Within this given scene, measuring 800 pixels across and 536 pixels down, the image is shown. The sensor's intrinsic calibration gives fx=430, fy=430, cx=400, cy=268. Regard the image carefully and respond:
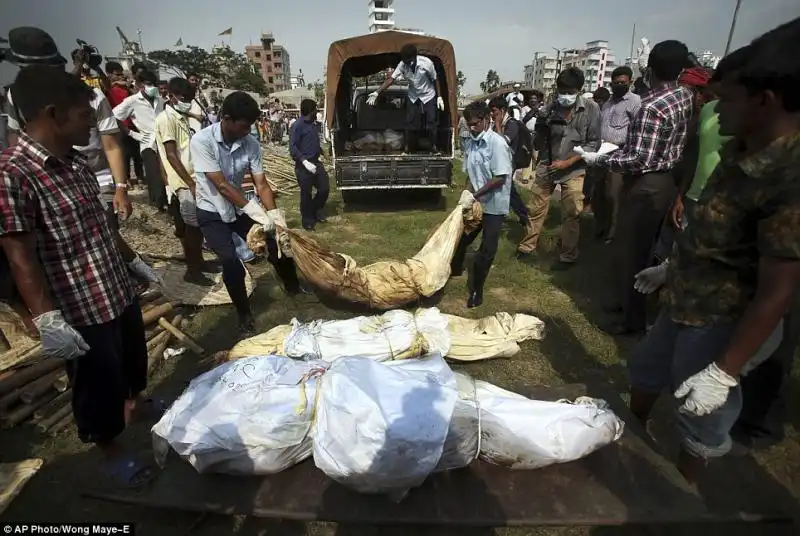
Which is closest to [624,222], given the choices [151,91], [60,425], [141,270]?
[141,270]

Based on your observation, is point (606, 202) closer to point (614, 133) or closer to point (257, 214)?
point (614, 133)

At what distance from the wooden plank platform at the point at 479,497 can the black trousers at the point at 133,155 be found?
667 centimetres

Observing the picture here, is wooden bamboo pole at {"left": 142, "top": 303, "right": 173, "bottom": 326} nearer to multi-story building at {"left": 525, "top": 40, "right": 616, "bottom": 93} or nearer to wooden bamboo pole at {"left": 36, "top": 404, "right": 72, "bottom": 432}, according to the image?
wooden bamboo pole at {"left": 36, "top": 404, "right": 72, "bottom": 432}

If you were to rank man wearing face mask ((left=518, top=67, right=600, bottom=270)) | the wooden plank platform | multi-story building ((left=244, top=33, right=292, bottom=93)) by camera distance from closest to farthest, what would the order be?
the wooden plank platform → man wearing face mask ((left=518, top=67, right=600, bottom=270)) → multi-story building ((left=244, top=33, right=292, bottom=93))

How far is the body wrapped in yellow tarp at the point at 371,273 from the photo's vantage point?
3781 millimetres

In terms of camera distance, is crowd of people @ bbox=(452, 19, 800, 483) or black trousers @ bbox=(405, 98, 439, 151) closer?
crowd of people @ bbox=(452, 19, 800, 483)

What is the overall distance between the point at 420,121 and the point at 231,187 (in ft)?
18.6

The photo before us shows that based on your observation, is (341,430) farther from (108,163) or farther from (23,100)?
(108,163)

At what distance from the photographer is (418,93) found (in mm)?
7773

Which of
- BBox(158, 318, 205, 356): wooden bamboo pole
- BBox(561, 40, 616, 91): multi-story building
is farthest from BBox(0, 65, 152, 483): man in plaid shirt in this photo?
BBox(561, 40, 616, 91): multi-story building

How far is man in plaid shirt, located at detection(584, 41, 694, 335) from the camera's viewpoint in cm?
303

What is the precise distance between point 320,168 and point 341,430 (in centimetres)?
585

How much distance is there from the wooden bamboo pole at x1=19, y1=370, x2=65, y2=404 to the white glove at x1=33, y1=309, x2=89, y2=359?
138cm

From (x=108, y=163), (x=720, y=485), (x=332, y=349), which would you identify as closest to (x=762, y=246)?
(x=720, y=485)
